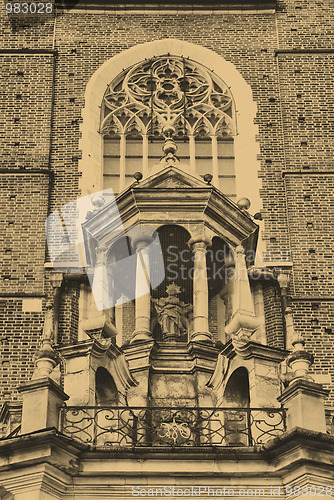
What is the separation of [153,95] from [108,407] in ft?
26.1

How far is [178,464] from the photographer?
43.1 ft

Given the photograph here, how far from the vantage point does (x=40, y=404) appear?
44.0 feet

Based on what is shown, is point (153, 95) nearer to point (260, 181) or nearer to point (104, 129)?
point (104, 129)

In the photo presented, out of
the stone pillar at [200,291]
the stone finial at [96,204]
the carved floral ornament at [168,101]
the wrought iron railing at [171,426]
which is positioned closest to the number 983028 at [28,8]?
the carved floral ornament at [168,101]

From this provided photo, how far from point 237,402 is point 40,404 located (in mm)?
2648

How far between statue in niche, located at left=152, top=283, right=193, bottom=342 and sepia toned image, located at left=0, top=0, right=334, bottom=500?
3 cm

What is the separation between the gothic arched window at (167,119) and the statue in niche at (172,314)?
9.63 ft

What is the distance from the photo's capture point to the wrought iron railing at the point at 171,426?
1355 cm

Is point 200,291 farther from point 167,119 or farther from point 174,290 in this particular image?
point 167,119

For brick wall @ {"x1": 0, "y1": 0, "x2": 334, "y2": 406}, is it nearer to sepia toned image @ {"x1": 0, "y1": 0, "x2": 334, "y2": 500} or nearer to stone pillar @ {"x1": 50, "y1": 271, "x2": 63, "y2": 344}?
sepia toned image @ {"x1": 0, "y1": 0, "x2": 334, "y2": 500}

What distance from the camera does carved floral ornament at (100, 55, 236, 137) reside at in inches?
784

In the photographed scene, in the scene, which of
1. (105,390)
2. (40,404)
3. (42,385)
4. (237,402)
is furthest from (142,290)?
(40,404)

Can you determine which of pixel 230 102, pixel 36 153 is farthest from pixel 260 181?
pixel 36 153

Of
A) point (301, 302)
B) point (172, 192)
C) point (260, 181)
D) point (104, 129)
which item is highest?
point (104, 129)
